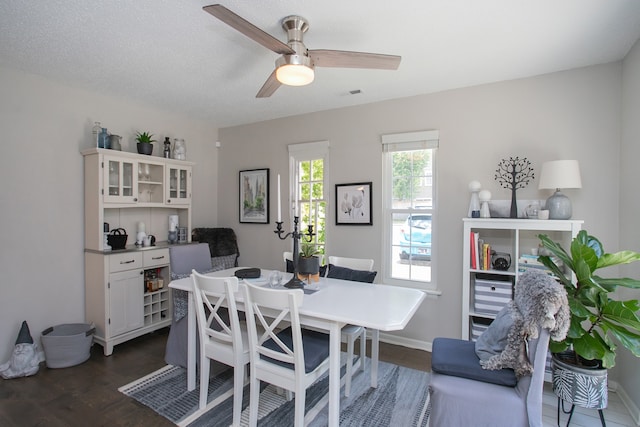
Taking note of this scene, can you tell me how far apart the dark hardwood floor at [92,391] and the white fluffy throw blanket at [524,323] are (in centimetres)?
130

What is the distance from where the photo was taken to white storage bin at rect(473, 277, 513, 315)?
2721 mm

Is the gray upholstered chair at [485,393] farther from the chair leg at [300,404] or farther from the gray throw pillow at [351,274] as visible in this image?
the gray throw pillow at [351,274]

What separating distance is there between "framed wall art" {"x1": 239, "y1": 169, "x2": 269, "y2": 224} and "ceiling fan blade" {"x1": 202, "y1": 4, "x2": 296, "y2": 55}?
2595 mm

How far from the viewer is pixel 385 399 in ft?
7.84

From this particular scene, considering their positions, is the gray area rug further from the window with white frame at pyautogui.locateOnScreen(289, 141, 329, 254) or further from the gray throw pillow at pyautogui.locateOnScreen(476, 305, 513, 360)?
the window with white frame at pyautogui.locateOnScreen(289, 141, 329, 254)

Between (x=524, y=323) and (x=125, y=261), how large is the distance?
11.3 ft

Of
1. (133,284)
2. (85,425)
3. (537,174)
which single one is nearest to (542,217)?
(537,174)

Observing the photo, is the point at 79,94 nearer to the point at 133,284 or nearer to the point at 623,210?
the point at 133,284

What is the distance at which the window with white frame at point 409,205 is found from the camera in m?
3.31

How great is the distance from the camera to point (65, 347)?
110 inches

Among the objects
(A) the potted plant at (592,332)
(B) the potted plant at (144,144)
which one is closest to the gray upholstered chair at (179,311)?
(B) the potted plant at (144,144)

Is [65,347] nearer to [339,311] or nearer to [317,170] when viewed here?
[339,311]

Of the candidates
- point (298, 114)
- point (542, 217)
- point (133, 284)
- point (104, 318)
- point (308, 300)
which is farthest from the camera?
point (298, 114)

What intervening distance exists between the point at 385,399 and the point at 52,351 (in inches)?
114
